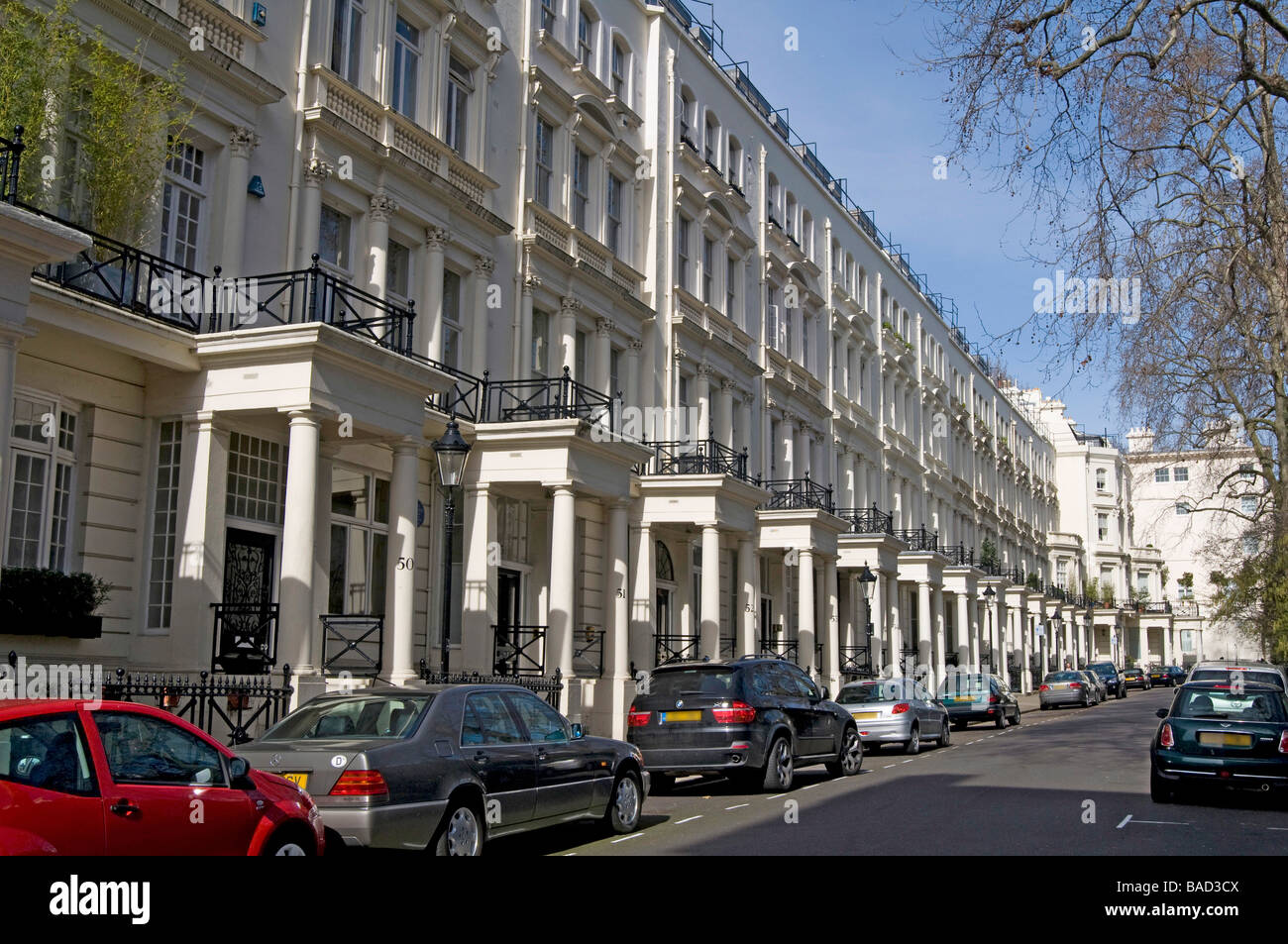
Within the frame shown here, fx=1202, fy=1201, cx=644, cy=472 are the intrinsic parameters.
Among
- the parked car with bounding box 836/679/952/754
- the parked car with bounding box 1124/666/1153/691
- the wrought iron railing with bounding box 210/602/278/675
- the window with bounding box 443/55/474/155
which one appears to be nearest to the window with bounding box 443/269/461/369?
the window with bounding box 443/55/474/155

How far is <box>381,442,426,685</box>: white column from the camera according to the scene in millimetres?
16266

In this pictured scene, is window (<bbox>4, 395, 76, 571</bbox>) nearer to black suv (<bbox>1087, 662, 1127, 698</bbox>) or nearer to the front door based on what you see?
the front door

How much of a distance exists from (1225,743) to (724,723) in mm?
5945

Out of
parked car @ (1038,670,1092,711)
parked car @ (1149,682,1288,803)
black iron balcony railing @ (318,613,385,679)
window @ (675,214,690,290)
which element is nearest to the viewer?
parked car @ (1149,682,1288,803)

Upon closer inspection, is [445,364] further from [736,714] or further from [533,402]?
[736,714]

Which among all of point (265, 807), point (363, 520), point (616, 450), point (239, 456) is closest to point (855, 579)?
point (616, 450)

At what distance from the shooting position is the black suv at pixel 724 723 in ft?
50.7

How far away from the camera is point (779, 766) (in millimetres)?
15836

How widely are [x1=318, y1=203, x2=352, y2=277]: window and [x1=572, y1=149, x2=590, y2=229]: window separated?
7.16 metres

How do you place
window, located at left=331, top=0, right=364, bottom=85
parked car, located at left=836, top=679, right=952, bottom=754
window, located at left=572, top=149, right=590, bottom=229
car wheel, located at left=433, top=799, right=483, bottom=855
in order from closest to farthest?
car wheel, located at left=433, top=799, right=483, bottom=855 → window, located at left=331, top=0, right=364, bottom=85 → parked car, located at left=836, top=679, right=952, bottom=754 → window, located at left=572, top=149, right=590, bottom=229

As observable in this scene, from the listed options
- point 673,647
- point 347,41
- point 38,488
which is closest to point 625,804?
point 38,488

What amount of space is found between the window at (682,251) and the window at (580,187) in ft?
12.3

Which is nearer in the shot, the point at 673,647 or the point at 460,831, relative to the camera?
the point at 460,831

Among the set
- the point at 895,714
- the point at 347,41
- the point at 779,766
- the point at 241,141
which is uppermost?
the point at 347,41
